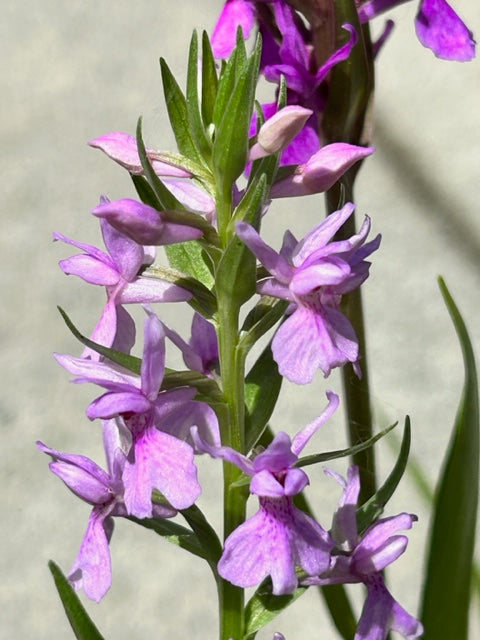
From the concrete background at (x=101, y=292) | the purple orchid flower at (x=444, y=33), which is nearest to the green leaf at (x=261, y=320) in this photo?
the purple orchid flower at (x=444, y=33)

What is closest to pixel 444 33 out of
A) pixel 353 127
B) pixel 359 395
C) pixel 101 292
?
pixel 353 127

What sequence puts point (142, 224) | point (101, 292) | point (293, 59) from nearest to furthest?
point (142, 224), point (293, 59), point (101, 292)

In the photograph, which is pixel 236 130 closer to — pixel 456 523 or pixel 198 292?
pixel 198 292

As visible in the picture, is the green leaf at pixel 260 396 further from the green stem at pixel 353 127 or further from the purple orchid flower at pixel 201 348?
the green stem at pixel 353 127

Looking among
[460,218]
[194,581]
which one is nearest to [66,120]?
[460,218]

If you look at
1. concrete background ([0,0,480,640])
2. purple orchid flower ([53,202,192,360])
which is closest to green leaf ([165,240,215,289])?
purple orchid flower ([53,202,192,360])

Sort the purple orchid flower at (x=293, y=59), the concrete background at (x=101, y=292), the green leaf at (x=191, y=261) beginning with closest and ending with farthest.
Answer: the green leaf at (x=191, y=261)
the purple orchid flower at (x=293, y=59)
the concrete background at (x=101, y=292)
